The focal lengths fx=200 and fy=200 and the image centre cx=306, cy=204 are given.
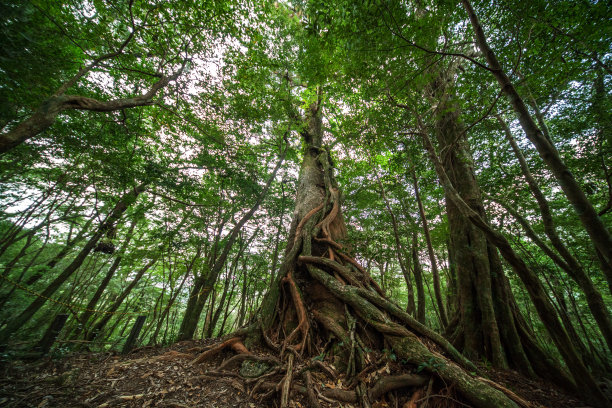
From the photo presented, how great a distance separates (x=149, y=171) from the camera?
4.98m

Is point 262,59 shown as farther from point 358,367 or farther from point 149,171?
point 358,367

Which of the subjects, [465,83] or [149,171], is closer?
[465,83]

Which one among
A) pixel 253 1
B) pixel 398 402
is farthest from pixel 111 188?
pixel 398 402

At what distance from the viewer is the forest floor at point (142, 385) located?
1.95m

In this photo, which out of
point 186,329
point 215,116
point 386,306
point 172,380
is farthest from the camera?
point 215,116

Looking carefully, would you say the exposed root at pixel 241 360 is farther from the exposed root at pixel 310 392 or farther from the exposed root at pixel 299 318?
the exposed root at pixel 310 392

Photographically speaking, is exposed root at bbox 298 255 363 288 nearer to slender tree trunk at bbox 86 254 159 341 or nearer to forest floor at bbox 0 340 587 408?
forest floor at bbox 0 340 587 408

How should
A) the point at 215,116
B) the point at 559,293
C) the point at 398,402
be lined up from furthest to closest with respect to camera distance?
the point at 559,293 < the point at 215,116 < the point at 398,402

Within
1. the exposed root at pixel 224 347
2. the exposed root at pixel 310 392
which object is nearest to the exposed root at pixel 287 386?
the exposed root at pixel 310 392

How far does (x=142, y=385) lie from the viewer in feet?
7.21

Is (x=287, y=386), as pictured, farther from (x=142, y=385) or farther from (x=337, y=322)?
(x=142, y=385)

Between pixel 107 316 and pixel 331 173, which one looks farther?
pixel 107 316

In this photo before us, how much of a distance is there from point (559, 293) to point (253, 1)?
14425 mm

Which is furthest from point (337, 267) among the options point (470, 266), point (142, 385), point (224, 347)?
point (470, 266)
